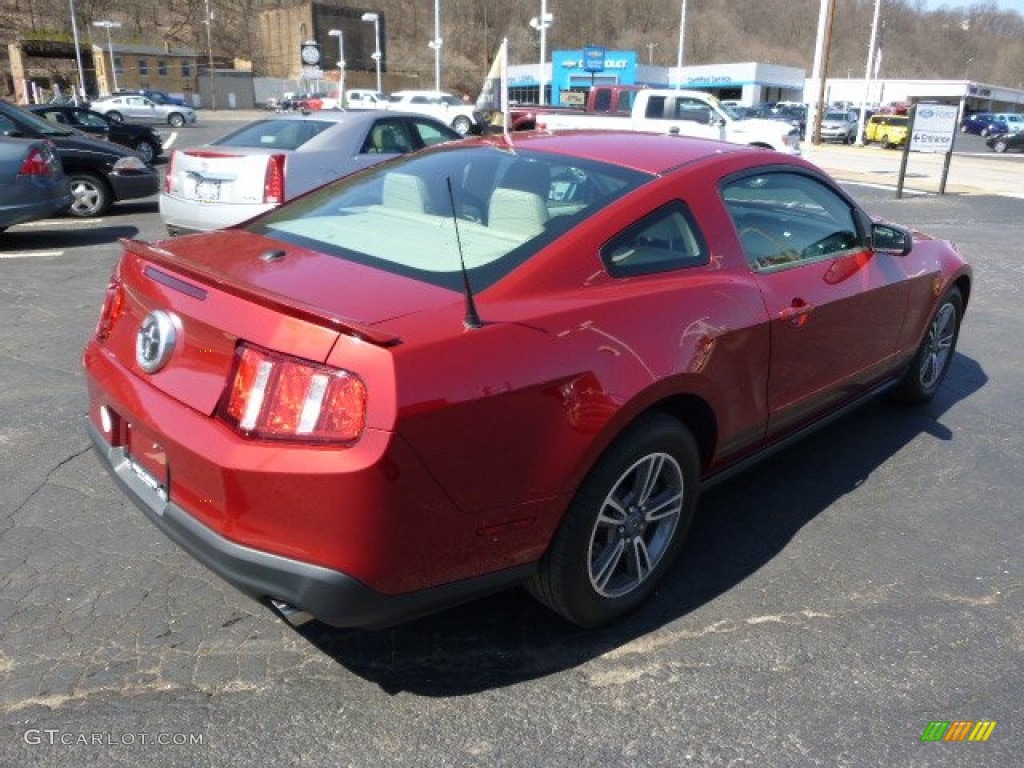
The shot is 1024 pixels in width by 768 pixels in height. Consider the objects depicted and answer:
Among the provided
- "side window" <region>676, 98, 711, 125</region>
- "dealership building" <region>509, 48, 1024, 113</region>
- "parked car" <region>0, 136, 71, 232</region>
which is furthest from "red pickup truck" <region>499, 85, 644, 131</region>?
"dealership building" <region>509, 48, 1024, 113</region>

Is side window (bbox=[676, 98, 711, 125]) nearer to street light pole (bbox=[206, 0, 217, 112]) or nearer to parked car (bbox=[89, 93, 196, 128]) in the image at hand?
parked car (bbox=[89, 93, 196, 128])

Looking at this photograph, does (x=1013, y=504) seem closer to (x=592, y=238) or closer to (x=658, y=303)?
(x=658, y=303)

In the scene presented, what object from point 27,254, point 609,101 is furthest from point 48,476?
point 609,101

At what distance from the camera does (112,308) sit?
9.19 ft

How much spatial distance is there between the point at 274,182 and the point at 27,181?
2744mm

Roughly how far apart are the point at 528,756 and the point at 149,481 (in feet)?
4.43

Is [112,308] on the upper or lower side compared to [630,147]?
lower

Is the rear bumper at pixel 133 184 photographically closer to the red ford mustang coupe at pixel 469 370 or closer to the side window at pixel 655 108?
the red ford mustang coupe at pixel 469 370

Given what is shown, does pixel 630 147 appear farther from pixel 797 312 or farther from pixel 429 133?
pixel 429 133

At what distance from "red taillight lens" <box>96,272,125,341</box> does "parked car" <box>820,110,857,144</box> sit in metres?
43.8

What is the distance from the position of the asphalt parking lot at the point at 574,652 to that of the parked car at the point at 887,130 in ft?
126

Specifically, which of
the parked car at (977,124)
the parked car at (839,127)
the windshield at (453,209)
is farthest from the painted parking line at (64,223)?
the parked car at (977,124)

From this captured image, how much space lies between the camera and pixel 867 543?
3.43m

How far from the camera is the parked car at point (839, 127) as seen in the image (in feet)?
140
